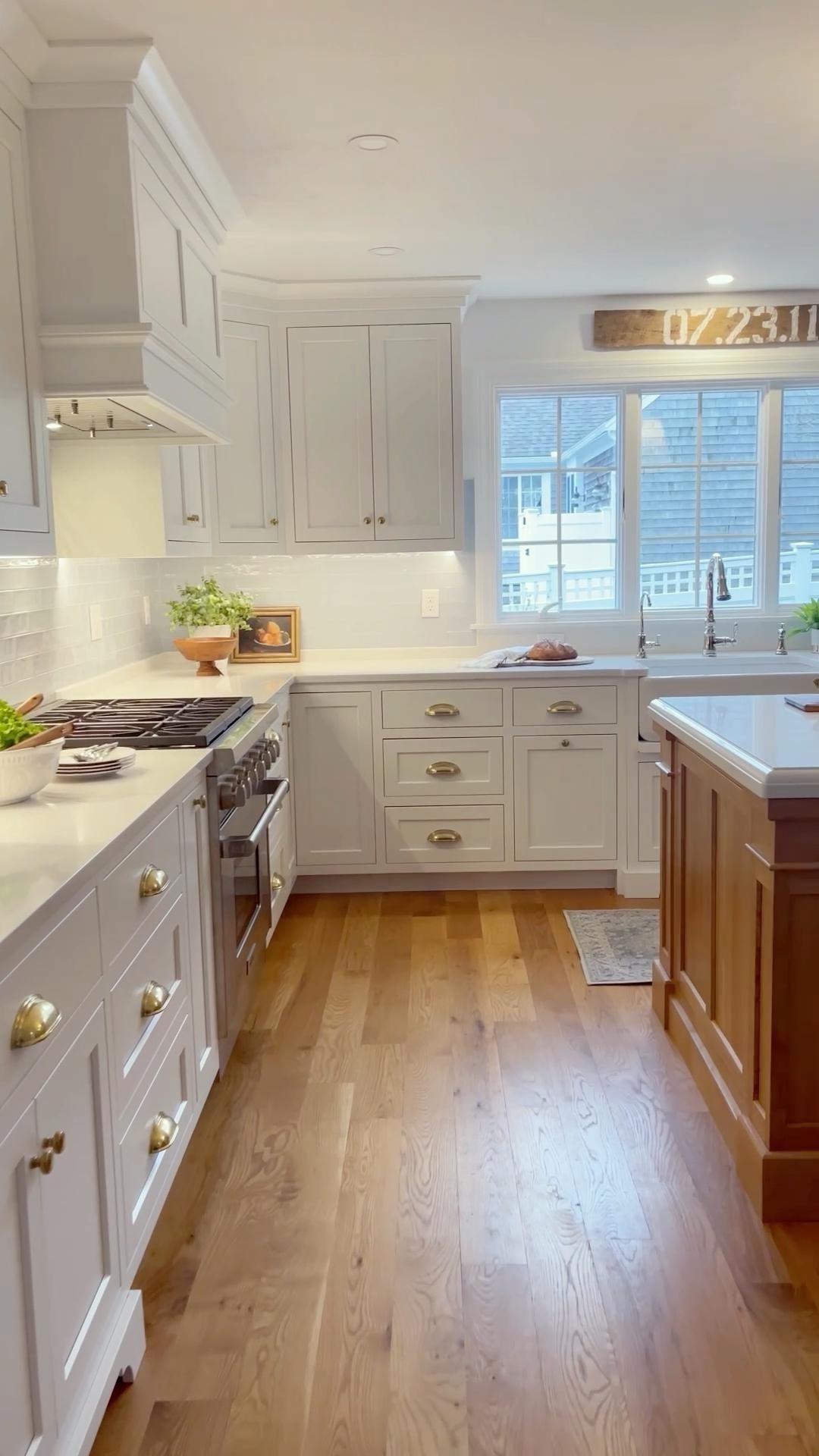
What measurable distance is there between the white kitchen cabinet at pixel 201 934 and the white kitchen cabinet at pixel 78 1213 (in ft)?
2.39

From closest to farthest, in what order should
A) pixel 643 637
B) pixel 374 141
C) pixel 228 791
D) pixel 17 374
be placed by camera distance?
pixel 17 374 → pixel 228 791 → pixel 374 141 → pixel 643 637

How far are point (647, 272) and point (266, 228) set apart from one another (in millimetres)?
1588

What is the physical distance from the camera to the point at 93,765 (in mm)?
2275

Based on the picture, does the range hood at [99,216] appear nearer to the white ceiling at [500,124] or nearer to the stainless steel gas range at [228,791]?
the white ceiling at [500,124]

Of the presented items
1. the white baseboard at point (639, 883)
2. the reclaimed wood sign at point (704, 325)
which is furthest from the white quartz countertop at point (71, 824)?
the reclaimed wood sign at point (704, 325)

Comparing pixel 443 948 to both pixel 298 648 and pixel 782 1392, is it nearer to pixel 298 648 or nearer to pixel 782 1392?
pixel 298 648

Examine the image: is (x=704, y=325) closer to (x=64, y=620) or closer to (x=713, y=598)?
(x=713, y=598)

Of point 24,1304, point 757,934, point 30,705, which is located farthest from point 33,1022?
point 757,934

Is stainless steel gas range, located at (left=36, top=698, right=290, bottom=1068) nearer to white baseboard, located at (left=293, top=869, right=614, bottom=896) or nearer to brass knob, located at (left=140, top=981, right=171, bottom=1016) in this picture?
brass knob, located at (left=140, top=981, right=171, bottom=1016)

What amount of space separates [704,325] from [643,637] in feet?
4.43

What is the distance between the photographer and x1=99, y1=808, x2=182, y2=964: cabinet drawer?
177cm

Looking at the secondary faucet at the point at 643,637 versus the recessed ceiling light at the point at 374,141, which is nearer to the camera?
the recessed ceiling light at the point at 374,141

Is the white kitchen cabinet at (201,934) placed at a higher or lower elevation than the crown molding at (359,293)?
lower

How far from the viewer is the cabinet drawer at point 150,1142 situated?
187 cm
